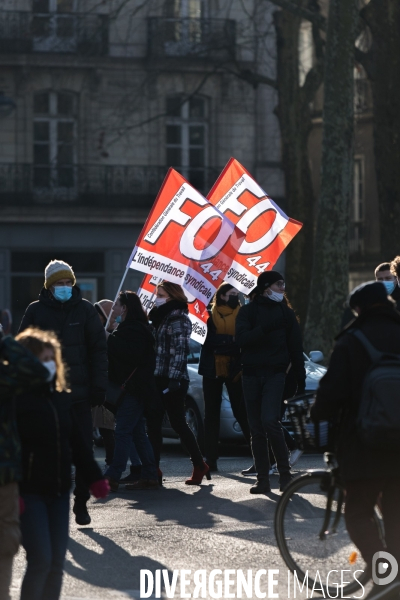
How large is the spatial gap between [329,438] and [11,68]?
27.2 metres

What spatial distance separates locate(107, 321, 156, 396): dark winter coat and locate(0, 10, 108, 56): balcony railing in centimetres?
2196

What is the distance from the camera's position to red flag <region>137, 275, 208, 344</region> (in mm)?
11766

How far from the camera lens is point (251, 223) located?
1243 cm

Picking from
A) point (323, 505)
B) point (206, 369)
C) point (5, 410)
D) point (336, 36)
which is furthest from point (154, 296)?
point (336, 36)

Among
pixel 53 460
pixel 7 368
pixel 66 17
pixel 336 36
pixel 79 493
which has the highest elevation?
pixel 66 17

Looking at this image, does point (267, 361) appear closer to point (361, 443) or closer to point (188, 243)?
point (188, 243)

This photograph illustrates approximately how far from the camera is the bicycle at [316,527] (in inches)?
238


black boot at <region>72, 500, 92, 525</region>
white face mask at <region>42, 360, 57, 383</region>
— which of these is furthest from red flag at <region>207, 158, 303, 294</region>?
white face mask at <region>42, 360, 57, 383</region>

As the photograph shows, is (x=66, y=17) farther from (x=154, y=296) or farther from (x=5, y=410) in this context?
(x=5, y=410)

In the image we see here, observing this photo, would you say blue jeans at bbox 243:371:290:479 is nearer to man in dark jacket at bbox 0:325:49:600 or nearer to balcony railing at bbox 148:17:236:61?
man in dark jacket at bbox 0:325:49:600

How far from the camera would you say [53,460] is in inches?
213

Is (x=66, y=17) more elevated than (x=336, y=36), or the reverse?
(x=66, y=17)

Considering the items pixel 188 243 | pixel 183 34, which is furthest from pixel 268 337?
pixel 183 34

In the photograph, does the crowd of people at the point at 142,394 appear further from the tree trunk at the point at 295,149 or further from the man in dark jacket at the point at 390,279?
the tree trunk at the point at 295,149
